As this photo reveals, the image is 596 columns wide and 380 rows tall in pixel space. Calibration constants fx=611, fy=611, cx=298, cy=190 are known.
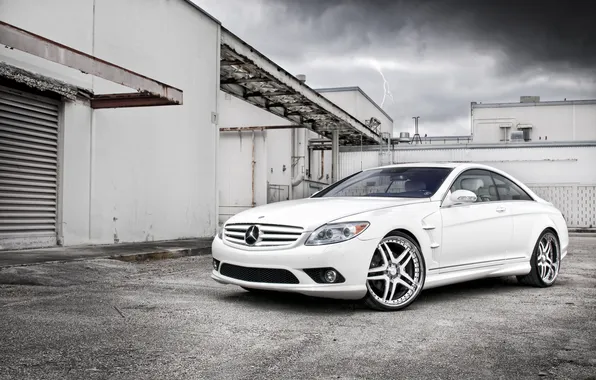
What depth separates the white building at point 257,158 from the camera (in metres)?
23.3

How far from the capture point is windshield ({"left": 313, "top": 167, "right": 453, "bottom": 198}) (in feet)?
19.8

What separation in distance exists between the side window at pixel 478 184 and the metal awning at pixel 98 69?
4985 millimetres

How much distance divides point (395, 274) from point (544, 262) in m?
2.58

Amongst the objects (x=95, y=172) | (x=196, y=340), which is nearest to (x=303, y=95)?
(x=95, y=172)

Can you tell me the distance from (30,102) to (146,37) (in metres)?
3.22

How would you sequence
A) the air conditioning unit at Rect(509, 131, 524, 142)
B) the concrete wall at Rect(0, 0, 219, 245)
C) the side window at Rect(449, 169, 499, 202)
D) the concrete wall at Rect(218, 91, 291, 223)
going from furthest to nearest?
the air conditioning unit at Rect(509, 131, 524, 142)
the concrete wall at Rect(218, 91, 291, 223)
the concrete wall at Rect(0, 0, 219, 245)
the side window at Rect(449, 169, 499, 202)

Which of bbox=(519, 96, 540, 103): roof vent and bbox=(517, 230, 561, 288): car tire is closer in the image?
bbox=(517, 230, 561, 288): car tire

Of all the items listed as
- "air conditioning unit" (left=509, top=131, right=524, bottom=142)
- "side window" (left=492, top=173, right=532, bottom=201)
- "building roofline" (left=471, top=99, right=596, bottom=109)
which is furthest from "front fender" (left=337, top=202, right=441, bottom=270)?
"building roofline" (left=471, top=99, right=596, bottom=109)

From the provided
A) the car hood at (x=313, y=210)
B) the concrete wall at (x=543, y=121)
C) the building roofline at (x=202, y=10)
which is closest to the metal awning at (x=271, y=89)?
the building roofline at (x=202, y=10)

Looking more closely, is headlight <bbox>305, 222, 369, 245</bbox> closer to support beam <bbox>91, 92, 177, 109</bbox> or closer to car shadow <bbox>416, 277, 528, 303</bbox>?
car shadow <bbox>416, 277, 528, 303</bbox>

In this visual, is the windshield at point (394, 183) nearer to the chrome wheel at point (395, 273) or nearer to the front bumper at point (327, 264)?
Answer: the chrome wheel at point (395, 273)

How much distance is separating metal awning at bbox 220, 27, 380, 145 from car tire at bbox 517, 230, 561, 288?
31.8 ft

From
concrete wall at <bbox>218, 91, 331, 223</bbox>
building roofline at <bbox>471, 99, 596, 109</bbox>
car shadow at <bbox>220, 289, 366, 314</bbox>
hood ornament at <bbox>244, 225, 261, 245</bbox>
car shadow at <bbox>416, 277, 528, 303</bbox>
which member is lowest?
car shadow at <bbox>416, 277, 528, 303</bbox>

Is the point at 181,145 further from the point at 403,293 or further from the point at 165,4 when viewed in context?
the point at 403,293
